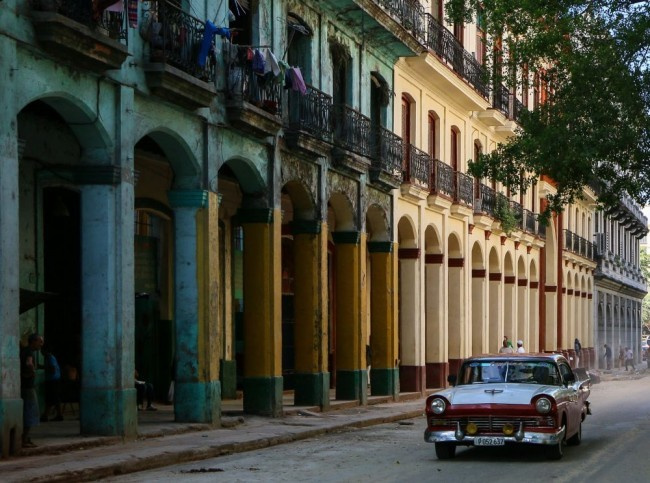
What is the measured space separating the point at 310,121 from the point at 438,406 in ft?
32.4

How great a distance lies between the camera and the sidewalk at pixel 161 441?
14086 millimetres

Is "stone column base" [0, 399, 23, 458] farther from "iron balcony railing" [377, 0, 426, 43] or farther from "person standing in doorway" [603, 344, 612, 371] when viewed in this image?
"person standing in doorway" [603, 344, 612, 371]

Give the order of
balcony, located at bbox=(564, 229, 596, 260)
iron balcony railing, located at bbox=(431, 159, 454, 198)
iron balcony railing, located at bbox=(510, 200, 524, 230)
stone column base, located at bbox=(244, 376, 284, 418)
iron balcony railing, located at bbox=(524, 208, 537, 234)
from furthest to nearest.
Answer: balcony, located at bbox=(564, 229, 596, 260) → iron balcony railing, located at bbox=(524, 208, 537, 234) → iron balcony railing, located at bbox=(510, 200, 524, 230) → iron balcony railing, located at bbox=(431, 159, 454, 198) → stone column base, located at bbox=(244, 376, 284, 418)

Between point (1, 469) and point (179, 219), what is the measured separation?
7188mm

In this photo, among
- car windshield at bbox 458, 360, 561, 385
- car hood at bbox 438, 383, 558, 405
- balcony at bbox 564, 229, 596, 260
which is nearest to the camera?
car hood at bbox 438, 383, 558, 405

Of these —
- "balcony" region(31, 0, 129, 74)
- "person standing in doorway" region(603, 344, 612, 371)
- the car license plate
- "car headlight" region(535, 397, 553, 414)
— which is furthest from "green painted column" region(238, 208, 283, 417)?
"person standing in doorway" region(603, 344, 612, 371)

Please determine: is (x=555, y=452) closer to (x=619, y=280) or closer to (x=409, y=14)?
(x=409, y=14)

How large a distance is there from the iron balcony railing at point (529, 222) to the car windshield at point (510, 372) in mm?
28704

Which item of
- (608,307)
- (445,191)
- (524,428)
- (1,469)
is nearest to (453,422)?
(524,428)

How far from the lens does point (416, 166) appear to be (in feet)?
106

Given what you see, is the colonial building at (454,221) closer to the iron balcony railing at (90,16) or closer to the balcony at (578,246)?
the balcony at (578,246)

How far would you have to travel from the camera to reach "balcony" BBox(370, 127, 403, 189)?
2870 cm

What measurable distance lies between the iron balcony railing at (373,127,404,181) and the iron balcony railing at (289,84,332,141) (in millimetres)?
3406

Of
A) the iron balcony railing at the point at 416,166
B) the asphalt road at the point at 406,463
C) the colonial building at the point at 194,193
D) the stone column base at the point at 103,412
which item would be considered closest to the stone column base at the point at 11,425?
the colonial building at the point at 194,193
